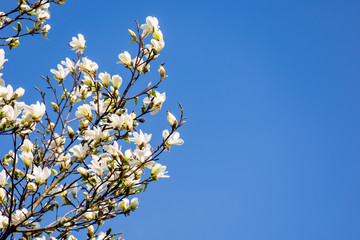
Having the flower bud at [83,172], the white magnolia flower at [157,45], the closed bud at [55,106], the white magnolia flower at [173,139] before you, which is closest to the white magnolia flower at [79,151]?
the flower bud at [83,172]

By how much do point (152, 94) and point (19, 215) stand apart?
1.79 m

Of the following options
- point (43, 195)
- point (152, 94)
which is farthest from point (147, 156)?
point (43, 195)

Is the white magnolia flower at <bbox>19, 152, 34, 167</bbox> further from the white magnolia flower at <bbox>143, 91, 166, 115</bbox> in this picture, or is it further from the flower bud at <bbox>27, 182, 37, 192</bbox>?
the white magnolia flower at <bbox>143, 91, 166, 115</bbox>

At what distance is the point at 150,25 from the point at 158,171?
1.56m

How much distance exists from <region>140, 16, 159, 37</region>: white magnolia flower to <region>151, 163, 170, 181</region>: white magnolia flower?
1.45 metres

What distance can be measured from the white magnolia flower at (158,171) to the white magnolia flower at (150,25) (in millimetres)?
1447

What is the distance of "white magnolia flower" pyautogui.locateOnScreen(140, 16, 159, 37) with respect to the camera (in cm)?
359

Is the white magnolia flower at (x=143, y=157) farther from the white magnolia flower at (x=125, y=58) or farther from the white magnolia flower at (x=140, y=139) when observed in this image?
the white magnolia flower at (x=125, y=58)

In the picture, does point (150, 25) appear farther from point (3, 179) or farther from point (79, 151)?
point (3, 179)

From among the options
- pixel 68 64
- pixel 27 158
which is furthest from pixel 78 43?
pixel 27 158

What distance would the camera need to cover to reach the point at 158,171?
321 centimetres

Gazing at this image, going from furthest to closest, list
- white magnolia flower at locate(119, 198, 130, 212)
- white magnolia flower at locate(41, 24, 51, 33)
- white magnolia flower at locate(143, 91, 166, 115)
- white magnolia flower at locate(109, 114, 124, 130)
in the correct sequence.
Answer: white magnolia flower at locate(41, 24, 51, 33) → white magnolia flower at locate(143, 91, 166, 115) → white magnolia flower at locate(119, 198, 130, 212) → white magnolia flower at locate(109, 114, 124, 130)

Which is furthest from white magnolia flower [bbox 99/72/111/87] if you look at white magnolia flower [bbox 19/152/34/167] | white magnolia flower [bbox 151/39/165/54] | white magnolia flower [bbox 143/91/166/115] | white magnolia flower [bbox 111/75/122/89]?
white magnolia flower [bbox 19/152/34/167]

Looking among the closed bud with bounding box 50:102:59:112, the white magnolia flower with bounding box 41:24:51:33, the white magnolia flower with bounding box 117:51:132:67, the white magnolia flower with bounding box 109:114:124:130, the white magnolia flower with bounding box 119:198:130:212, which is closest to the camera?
the white magnolia flower with bounding box 109:114:124:130
